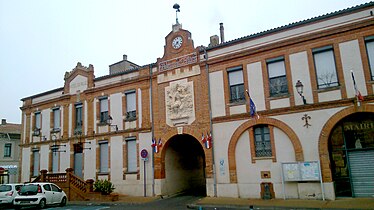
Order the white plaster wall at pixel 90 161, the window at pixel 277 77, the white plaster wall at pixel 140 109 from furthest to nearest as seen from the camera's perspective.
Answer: the white plaster wall at pixel 90 161, the white plaster wall at pixel 140 109, the window at pixel 277 77

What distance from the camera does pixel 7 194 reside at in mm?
17859

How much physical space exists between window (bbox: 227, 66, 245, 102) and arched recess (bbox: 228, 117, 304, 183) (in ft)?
5.26

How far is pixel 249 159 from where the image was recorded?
16.8m

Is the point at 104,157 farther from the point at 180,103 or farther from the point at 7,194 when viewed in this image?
the point at 180,103

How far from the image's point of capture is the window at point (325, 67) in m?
15.4

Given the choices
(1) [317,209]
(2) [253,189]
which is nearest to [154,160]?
(2) [253,189]

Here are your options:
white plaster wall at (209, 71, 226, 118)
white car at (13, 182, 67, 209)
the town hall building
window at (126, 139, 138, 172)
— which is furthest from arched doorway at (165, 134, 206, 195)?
white car at (13, 182, 67, 209)

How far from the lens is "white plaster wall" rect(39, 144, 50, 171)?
2496 centimetres

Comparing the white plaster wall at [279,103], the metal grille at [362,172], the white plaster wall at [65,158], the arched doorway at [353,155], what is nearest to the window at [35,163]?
the white plaster wall at [65,158]

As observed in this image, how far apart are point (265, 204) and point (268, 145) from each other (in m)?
3.39

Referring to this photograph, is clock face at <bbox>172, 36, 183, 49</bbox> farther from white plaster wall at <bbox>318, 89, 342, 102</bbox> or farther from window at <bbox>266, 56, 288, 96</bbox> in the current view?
white plaster wall at <bbox>318, 89, 342, 102</bbox>

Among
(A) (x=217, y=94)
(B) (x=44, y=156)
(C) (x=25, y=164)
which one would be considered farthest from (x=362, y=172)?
(C) (x=25, y=164)

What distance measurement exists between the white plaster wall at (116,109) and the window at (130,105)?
545 millimetres

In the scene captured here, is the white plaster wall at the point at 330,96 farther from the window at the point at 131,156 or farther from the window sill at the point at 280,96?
the window at the point at 131,156
